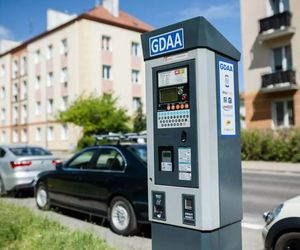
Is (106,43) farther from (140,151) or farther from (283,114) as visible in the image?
(140,151)

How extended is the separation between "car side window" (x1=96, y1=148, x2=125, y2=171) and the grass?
4.80 feet

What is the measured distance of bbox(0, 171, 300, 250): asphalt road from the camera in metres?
6.08

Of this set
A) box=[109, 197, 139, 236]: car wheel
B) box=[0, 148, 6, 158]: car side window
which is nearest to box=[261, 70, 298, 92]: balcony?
box=[0, 148, 6, 158]: car side window

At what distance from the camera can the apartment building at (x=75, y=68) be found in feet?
130

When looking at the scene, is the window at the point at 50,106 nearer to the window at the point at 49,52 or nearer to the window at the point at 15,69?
the window at the point at 49,52

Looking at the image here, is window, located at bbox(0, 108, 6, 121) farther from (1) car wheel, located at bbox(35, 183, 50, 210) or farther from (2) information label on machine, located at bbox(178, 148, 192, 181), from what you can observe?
(2) information label on machine, located at bbox(178, 148, 192, 181)

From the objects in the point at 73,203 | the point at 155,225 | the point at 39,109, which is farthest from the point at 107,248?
the point at 39,109

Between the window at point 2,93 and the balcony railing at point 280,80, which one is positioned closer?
the balcony railing at point 280,80

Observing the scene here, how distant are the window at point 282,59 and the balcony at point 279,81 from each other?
602 mm

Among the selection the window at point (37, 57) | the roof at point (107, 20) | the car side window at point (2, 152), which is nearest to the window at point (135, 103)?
the roof at point (107, 20)

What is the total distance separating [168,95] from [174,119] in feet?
0.69

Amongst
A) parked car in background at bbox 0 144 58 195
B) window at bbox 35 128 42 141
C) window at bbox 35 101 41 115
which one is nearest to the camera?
parked car in background at bbox 0 144 58 195

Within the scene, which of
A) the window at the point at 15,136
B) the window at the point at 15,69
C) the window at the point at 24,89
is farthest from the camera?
the window at the point at 15,69

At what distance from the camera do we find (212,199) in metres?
3.15
